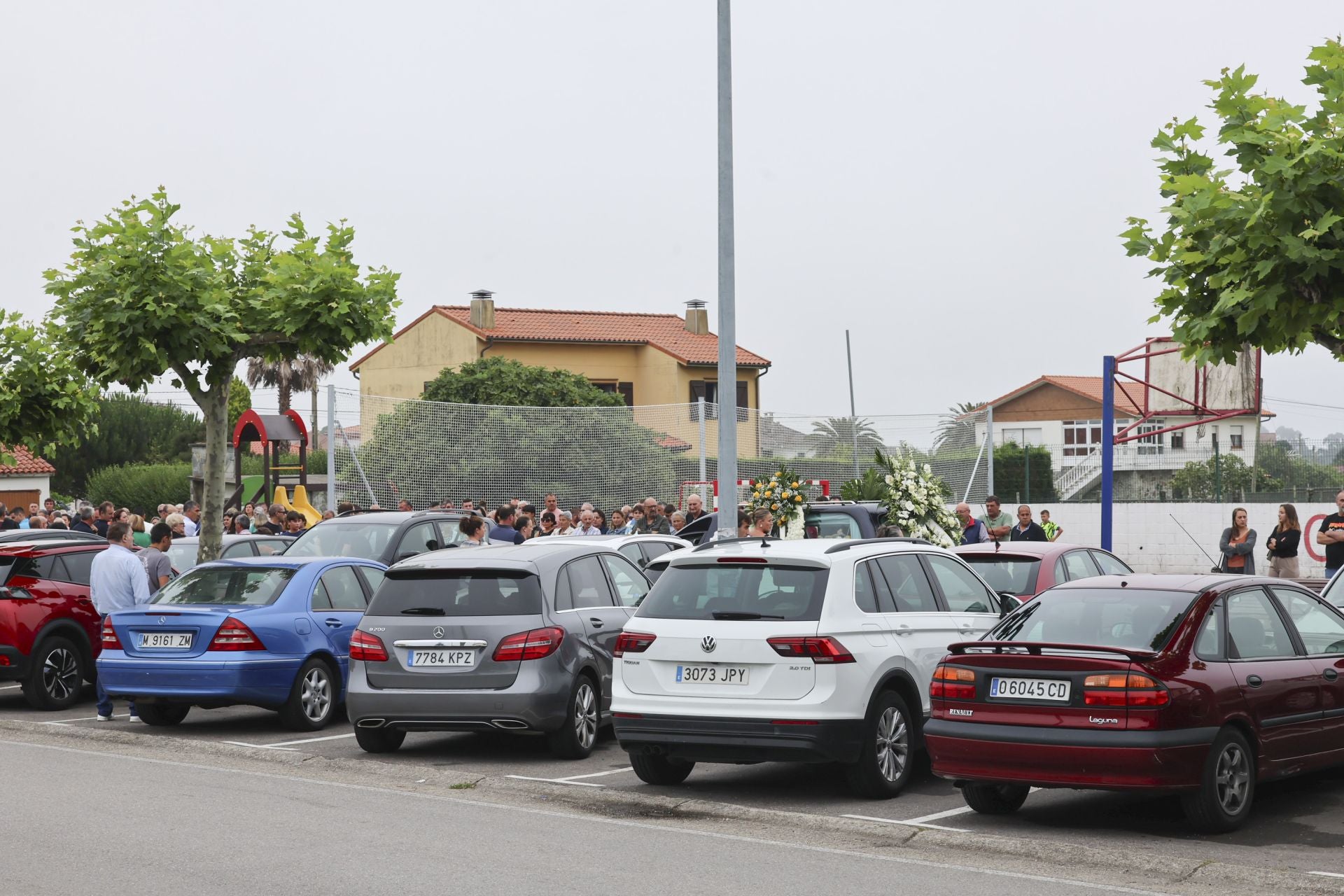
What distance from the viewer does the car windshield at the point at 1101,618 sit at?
874 cm

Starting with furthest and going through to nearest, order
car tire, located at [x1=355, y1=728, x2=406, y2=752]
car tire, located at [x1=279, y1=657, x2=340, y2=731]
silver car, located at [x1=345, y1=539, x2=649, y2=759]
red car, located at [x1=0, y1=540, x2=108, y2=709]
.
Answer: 1. red car, located at [x1=0, y1=540, x2=108, y2=709]
2. car tire, located at [x1=279, y1=657, x2=340, y2=731]
3. car tire, located at [x1=355, y1=728, x2=406, y2=752]
4. silver car, located at [x1=345, y1=539, x2=649, y2=759]

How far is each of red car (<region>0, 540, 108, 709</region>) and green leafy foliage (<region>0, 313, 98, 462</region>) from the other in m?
8.09

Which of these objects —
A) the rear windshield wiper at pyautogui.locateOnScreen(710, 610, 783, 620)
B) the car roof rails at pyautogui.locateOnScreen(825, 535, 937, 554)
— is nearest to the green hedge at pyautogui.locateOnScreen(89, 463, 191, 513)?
the car roof rails at pyautogui.locateOnScreen(825, 535, 937, 554)

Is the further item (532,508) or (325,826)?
(532,508)

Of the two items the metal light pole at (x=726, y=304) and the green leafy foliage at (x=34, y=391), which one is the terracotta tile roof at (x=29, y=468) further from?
the metal light pole at (x=726, y=304)

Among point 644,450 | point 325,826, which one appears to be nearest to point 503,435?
point 644,450

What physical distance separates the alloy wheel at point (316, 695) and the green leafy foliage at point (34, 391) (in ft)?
35.9

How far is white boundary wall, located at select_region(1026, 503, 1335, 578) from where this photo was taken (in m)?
29.9

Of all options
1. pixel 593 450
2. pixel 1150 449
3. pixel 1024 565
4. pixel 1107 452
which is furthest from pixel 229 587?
pixel 1150 449

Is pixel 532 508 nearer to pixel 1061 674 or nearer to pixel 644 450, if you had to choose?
pixel 644 450

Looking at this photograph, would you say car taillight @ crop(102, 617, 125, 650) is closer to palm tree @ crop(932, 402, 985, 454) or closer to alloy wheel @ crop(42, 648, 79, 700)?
alloy wheel @ crop(42, 648, 79, 700)

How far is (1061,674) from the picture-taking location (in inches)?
338

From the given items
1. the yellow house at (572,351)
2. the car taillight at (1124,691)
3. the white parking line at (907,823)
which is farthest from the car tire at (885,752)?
the yellow house at (572,351)

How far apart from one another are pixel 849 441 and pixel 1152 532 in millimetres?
6459
